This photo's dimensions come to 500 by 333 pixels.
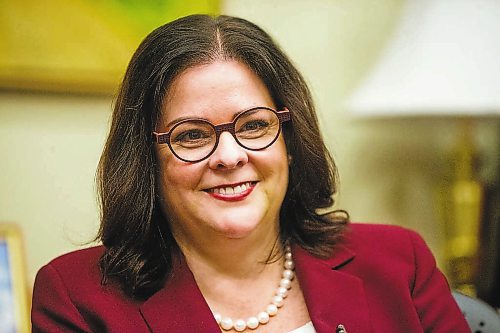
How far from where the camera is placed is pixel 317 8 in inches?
90.1

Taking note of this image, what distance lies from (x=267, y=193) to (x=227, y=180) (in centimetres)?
10

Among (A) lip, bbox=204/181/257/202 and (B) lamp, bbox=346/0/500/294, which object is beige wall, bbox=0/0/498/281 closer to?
(B) lamp, bbox=346/0/500/294

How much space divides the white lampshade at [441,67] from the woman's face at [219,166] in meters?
0.71

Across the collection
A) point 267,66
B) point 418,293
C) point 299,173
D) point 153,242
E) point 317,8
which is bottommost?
point 418,293

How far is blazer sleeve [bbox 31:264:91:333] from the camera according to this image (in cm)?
141

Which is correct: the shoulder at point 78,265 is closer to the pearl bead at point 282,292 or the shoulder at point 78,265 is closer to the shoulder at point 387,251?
the pearl bead at point 282,292

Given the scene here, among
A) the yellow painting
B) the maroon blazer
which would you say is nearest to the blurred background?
the yellow painting

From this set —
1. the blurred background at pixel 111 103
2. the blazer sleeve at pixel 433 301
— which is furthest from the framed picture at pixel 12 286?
the blazer sleeve at pixel 433 301

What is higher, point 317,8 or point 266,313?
point 317,8

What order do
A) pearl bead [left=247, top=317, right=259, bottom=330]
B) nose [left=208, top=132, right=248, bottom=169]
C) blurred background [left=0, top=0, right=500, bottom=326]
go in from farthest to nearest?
1. blurred background [left=0, top=0, right=500, bottom=326]
2. pearl bead [left=247, top=317, right=259, bottom=330]
3. nose [left=208, top=132, right=248, bottom=169]

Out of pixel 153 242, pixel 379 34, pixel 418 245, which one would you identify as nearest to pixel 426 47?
pixel 379 34

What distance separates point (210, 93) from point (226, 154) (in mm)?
118

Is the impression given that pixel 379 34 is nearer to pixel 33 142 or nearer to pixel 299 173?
pixel 299 173

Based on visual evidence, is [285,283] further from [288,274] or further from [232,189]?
[232,189]
